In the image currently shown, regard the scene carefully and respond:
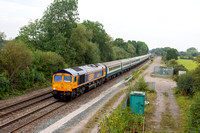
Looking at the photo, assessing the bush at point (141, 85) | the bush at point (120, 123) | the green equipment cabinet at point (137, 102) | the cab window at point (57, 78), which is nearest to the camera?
the bush at point (120, 123)

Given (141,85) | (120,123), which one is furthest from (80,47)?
(120,123)

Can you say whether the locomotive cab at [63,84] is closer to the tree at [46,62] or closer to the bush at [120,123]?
the bush at [120,123]

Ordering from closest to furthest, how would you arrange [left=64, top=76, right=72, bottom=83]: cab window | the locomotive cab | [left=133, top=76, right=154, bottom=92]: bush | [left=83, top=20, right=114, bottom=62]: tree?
the locomotive cab
[left=64, top=76, right=72, bottom=83]: cab window
[left=133, top=76, right=154, bottom=92]: bush
[left=83, top=20, right=114, bottom=62]: tree

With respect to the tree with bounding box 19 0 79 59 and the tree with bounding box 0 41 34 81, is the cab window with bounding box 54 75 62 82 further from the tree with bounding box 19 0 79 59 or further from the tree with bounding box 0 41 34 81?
the tree with bounding box 19 0 79 59

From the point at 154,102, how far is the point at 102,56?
3897 centimetres

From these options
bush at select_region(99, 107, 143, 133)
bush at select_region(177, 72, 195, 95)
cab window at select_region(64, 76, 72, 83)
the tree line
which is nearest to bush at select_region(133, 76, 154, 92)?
bush at select_region(177, 72, 195, 95)

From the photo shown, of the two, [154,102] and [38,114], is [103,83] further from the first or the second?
[38,114]

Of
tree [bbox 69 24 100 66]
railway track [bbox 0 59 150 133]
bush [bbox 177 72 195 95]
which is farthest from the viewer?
tree [bbox 69 24 100 66]

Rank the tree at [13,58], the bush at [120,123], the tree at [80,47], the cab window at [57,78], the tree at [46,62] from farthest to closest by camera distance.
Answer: the tree at [80,47] → the tree at [46,62] → the tree at [13,58] → the cab window at [57,78] → the bush at [120,123]

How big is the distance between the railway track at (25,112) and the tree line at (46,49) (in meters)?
3.79

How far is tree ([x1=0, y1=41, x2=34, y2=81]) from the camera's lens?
1931cm

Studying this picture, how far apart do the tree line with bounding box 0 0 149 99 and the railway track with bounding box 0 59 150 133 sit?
379 cm

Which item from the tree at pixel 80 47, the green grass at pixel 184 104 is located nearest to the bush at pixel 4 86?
the green grass at pixel 184 104

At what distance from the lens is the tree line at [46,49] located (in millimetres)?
19797
